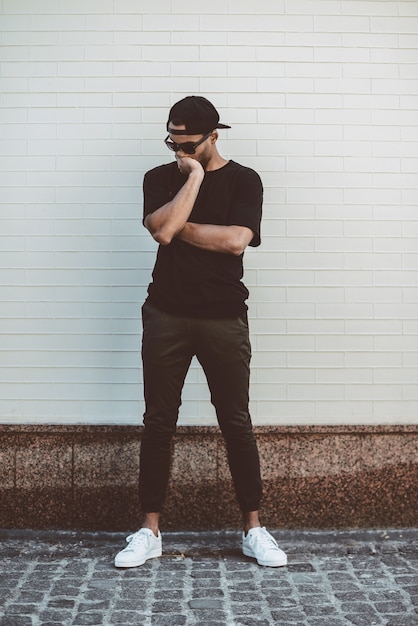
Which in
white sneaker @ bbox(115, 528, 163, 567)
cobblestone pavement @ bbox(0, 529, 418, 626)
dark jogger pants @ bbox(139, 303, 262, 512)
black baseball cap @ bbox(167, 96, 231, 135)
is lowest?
cobblestone pavement @ bbox(0, 529, 418, 626)

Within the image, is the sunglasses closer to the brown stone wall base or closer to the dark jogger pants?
the dark jogger pants

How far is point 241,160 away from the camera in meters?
4.44

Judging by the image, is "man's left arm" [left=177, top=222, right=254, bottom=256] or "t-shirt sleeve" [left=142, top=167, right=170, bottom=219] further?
"t-shirt sleeve" [left=142, top=167, right=170, bottom=219]

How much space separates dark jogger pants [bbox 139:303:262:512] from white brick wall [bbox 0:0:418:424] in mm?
591

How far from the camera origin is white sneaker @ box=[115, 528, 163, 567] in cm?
369

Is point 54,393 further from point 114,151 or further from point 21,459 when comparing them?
point 114,151

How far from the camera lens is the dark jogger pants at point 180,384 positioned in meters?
3.78

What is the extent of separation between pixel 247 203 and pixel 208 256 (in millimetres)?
363

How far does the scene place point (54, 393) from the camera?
4426 millimetres

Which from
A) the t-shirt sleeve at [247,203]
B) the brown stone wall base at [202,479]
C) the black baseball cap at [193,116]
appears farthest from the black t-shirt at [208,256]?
the brown stone wall base at [202,479]

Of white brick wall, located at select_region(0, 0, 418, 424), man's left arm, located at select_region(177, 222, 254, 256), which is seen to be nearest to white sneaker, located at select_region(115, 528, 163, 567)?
white brick wall, located at select_region(0, 0, 418, 424)

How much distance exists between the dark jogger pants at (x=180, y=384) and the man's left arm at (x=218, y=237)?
1.38 feet

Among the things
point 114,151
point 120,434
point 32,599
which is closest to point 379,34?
point 114,151

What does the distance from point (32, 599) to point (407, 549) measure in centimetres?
220
